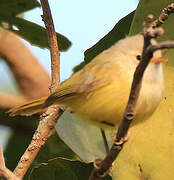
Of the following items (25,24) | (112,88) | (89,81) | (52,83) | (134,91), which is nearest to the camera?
(134,91)

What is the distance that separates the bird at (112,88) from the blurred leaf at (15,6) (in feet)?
3.21

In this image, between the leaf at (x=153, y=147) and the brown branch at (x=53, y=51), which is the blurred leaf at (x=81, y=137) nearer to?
the brown branch at (x=53, y=51)

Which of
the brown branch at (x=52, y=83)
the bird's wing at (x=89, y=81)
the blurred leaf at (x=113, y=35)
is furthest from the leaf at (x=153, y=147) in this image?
the blurred leaf at (x=113, y=35)

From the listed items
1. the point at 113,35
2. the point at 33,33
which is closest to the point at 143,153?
the point at 113,35

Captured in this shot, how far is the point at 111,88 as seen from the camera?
2014 mm

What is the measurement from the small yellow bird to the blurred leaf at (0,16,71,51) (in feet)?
2.38

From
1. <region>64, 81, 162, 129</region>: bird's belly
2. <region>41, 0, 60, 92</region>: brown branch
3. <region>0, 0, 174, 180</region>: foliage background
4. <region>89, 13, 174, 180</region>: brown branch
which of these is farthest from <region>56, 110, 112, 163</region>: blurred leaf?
<region>89, 13, 174, 180</region>: brown branch

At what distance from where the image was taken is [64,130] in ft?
8.76

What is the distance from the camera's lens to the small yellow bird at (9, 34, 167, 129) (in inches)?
75.5

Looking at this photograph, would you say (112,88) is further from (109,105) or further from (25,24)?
(25,24)

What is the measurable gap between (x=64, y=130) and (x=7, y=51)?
2.42m

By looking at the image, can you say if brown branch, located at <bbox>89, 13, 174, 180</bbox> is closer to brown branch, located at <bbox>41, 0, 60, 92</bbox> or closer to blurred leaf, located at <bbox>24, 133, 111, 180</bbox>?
blurred leaf, located at <bbox>24, 133, 111, 180</bbox>

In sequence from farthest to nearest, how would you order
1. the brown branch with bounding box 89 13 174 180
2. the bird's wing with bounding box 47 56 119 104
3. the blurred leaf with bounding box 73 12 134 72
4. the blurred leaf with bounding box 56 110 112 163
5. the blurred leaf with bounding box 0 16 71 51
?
1. the blurred leaf with bounding box 0 16 71 51
2. the blurred leaf with bounding box 73 12 134 72
3. the blurred leaf with bounding box 56 110 112 163
4. the bird's wing with bounding box 47 56 119 104
5. the brown branch with bounding box 89 13 174 180

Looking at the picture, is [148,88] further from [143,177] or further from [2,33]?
[2,33]
